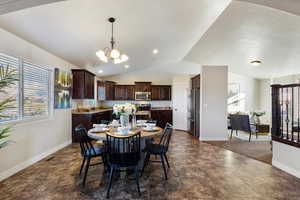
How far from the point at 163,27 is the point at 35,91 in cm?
326

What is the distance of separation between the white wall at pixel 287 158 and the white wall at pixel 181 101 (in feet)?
14.1

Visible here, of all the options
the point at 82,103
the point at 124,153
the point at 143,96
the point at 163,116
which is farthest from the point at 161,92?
the point at 124,153

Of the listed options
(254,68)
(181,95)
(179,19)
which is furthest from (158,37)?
(254,68)

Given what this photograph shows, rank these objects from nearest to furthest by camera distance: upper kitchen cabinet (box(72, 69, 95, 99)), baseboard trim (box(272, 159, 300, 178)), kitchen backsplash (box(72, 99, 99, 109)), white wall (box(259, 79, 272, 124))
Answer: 1. baseboard trim (box(272, 159, 300, 178))
2. upper kitchen cabinet (box(72, 69, 95, 99))
3. kitchen backsplash (box(72, 99, 99, 109))
4. white wall (box(259, 79, 272, 124))

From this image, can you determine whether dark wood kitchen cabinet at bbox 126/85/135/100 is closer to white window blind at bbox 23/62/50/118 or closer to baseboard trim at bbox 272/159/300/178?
white window blind at bbox 23/62/50/118

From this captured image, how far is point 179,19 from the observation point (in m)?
3.61

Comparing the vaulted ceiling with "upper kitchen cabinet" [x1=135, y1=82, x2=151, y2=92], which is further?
"upper kitchen cabinet" [x1=135, y1=82, x2=151, y2=92]

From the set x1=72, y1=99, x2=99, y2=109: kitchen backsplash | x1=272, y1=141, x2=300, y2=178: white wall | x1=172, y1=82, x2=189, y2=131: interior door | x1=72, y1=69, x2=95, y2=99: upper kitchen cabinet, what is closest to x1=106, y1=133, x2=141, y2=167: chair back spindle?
x1=272, y1=141, x2=300, y2=178: white wall

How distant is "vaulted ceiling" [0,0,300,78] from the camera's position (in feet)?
8.51

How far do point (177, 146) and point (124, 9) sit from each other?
3798 mm

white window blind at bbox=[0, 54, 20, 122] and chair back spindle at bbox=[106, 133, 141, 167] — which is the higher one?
white window blind at bbox=[0, 54, 20, 122]

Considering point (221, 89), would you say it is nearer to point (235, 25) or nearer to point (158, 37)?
point (235, 25)

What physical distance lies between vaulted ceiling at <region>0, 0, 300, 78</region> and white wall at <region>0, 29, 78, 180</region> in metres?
0.20

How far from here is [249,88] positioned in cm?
847
